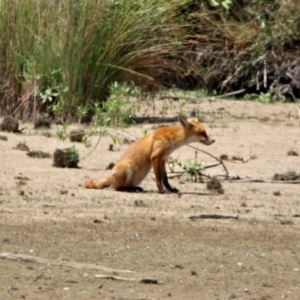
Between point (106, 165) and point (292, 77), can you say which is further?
point (292, 77)

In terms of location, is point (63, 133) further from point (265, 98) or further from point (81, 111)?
point (265, 98)

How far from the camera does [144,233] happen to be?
8.76 m

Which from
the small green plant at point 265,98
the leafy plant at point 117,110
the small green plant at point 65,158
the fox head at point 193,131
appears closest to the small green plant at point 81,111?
the leafy plant at point 117,110

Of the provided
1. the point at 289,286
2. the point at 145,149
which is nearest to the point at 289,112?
the point at 145,149

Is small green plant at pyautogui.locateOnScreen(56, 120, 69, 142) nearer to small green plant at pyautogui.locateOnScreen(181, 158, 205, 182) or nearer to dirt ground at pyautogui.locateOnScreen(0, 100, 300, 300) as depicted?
dirt ground at pyautogui.locateOnScreen(0, 100, 300, 300)

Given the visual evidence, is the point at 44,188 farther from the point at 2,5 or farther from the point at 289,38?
the point at 289,38

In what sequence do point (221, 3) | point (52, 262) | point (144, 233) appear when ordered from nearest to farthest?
point (52, 262), point (144, 233), point (221, 3)

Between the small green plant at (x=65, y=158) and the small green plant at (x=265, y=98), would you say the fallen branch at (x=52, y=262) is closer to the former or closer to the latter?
the small green plant at (x=65, y=158)

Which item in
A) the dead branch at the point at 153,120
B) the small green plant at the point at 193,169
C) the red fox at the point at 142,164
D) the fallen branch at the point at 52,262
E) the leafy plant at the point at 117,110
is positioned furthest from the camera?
the dead branch at the point at 153,120

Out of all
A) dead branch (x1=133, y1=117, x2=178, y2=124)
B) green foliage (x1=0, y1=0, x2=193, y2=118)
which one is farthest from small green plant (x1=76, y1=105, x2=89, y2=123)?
dead branch (x1=133, y1=117, x2=178, y2=124)

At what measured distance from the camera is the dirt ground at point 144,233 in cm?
712

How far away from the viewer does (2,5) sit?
15945 mm

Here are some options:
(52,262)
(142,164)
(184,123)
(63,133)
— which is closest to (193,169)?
(184,123)

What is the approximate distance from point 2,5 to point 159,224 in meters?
7.68
